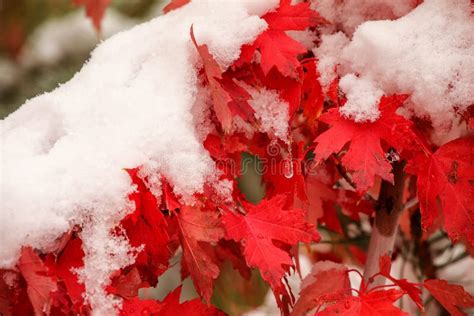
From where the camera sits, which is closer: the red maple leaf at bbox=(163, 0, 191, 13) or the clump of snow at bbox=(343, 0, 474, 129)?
the clump of snow at bbox=(343, 0, 474, 129)

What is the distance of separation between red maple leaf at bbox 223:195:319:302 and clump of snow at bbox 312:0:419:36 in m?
0.37

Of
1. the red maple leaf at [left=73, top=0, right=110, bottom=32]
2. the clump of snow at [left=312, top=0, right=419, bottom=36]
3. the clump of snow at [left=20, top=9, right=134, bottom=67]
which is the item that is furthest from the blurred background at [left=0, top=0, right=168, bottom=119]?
the clump of snow at [left=312, top=0, right=419, bottom=36]

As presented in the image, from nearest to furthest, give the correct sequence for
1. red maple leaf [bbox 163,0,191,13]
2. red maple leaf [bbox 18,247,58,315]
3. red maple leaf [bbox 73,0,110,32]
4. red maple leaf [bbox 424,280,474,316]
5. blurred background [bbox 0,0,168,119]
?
red maple leaf [bbox 18,247,58,315] → red maple leaf [bbox 424,280,474,316] → red maple leaf [bbox 163,0,191,13] → red maple leaf [bbox 73,0,110,32] → blurred background [bbox 0,0,168,119]

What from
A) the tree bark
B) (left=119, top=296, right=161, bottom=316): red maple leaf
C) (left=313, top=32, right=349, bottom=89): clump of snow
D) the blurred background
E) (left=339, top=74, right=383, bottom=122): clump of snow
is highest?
(left=313, top=32, right=349, bottom=89): clump of snow

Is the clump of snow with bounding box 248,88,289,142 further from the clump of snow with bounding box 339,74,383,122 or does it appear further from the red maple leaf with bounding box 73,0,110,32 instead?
the red maple leaf with bounding box 73,0,110,32

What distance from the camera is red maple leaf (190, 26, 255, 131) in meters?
0.81

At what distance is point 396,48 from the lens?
0.83 m

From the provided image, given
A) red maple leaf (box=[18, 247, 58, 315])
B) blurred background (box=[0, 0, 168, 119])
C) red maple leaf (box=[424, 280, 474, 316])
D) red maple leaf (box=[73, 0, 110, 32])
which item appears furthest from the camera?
blurred background (box=[0, 0, 168, 119])

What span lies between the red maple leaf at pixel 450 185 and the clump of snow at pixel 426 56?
0.18 feet

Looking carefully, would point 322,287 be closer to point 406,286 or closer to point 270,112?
point 406,286

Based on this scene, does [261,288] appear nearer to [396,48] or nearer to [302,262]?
[302,262]

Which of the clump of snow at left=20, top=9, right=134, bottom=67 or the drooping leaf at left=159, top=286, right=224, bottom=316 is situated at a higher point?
the drooping leaf at left=159, top=286, right=224, bottom=316

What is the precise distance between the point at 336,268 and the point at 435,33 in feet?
1.47

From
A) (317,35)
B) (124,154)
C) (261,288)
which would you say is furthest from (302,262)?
(124,154)
